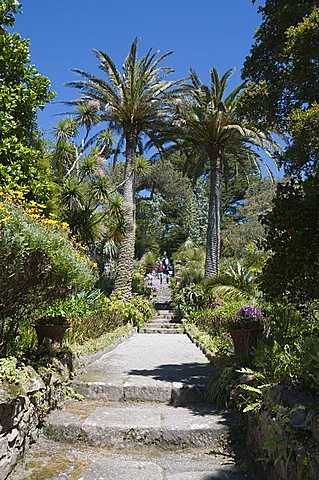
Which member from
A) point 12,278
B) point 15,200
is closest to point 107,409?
point 12,278

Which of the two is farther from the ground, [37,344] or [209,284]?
[209,284]

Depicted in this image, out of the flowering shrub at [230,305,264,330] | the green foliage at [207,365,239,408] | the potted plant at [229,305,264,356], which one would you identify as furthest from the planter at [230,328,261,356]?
the green foliage at [207,365,239,408]

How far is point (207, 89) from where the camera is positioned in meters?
15.6

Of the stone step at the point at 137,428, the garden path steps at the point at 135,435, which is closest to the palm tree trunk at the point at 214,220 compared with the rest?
the garden path steps at the point at 135,435

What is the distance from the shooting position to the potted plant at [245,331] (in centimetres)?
536

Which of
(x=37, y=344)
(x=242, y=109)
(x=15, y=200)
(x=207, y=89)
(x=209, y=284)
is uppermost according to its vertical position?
(x=207, y=89)

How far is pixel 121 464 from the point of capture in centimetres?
362

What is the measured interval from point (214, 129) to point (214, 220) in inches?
134

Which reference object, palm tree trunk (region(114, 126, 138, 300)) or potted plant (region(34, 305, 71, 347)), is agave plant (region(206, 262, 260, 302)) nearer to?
palm tree trunk (region(114, 126, 138, 300))

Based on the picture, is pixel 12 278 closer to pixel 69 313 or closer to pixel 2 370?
pixel 2 370

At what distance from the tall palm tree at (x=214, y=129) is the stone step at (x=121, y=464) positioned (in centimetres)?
1221

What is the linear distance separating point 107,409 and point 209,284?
801cm

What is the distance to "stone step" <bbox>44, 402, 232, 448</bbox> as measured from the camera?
4.03m

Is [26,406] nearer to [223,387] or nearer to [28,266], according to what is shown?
[28,266]
